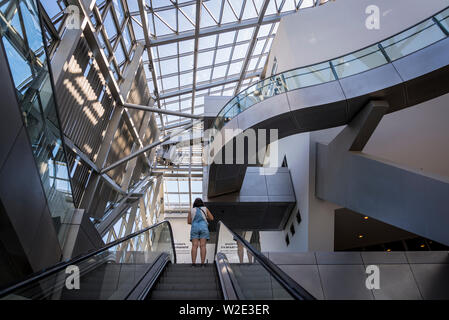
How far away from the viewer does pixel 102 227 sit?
59.3 ft

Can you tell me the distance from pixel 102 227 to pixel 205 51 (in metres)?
13.0

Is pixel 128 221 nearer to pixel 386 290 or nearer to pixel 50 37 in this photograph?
pixel 50 37

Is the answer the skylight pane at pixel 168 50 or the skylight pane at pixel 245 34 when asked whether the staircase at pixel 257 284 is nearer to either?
the skylight pane at pixel 168 50

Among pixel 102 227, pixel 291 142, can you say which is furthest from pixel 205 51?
pixel 102 227

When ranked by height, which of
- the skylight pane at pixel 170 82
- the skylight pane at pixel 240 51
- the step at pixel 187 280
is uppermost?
the skylight pane at pixel 240 51

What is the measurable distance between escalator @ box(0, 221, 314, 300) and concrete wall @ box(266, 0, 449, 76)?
12.0 m

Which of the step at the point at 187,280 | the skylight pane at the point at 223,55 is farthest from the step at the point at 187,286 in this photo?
the skylight pane at the point at 223,55

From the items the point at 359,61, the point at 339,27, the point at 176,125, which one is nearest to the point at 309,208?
the point at 359,61

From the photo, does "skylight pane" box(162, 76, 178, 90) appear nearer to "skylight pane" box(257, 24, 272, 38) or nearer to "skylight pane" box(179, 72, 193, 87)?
"skylight pane" box(179, 72, 193, 87)

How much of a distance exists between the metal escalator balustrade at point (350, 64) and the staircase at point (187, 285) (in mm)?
5904

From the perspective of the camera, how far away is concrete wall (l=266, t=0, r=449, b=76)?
1278 centimetres

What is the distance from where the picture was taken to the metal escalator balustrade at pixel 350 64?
783 cm

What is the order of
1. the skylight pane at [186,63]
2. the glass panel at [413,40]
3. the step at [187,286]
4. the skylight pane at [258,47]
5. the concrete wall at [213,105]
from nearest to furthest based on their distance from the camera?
the step at [187,286], the glass panel at [413,40], the concrete wall at [213,105], the skylight pane at [186,63], the skylight pane at [258,47]

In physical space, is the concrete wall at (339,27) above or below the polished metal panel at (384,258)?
above
